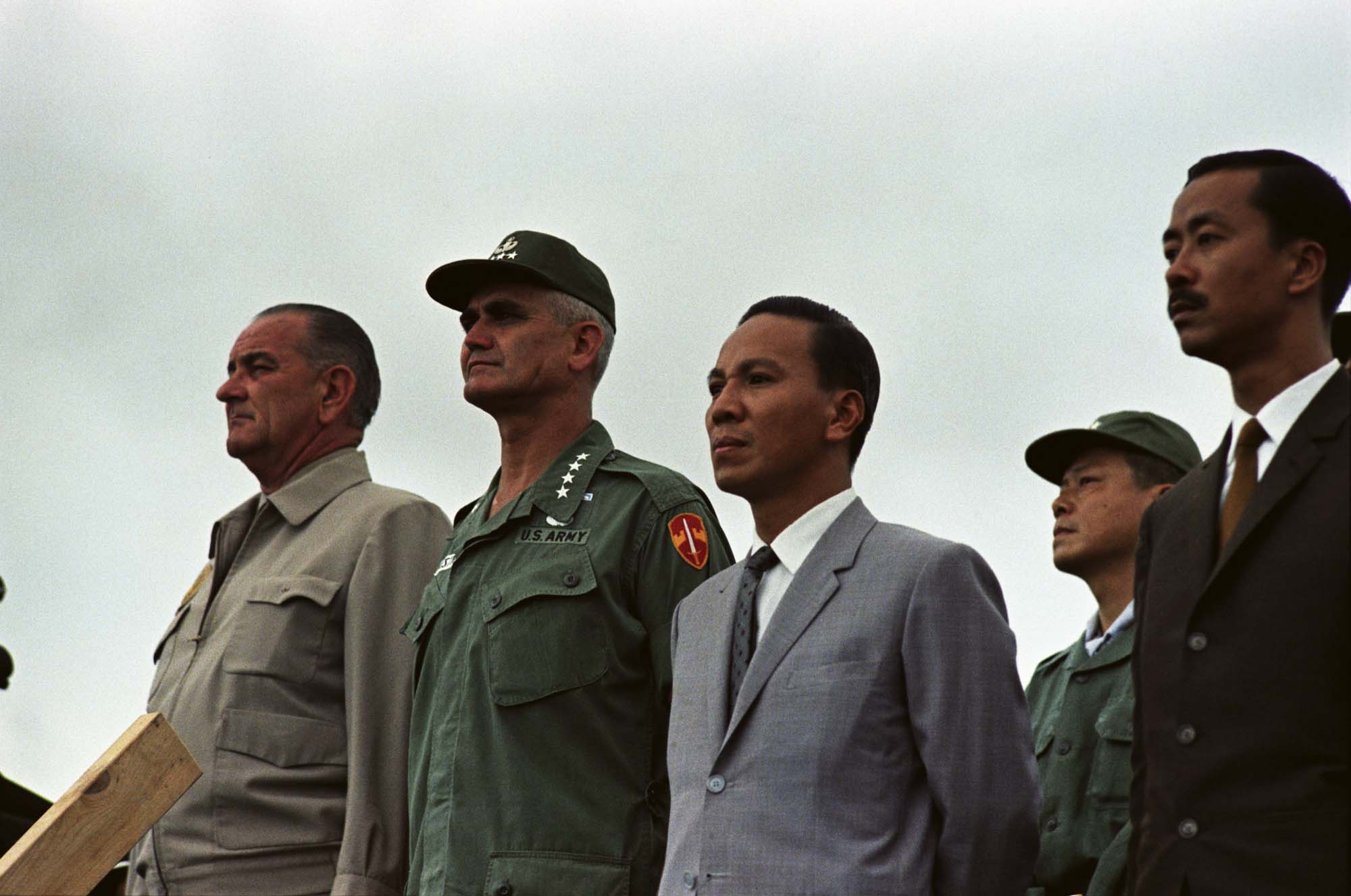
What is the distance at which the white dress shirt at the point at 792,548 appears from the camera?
14.5 ft

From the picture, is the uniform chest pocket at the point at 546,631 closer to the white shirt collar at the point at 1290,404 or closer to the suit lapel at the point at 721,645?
the suit lapel at the point at 721,645

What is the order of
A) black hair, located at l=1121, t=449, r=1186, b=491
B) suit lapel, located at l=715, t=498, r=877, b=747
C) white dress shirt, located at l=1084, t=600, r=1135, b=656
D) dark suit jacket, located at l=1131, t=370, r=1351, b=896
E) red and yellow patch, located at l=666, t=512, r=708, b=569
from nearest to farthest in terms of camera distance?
dark suit jacket, located at l=1131, t=370, r=1351, b=896 → suit lapel, located at l=715, t=498, r=877, b=747 → red and yellow patch, located at l=666, t=512, r=708, b=569 → white dress shirt, located at l=1084, t=600, r=1135, b=656 → black hair, located at l=1121, t=449, r=1186, b=491

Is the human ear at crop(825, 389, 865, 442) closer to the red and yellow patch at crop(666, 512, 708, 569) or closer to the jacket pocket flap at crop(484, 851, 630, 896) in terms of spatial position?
the red and yellow patch at crop(666, 512, 708, 569)

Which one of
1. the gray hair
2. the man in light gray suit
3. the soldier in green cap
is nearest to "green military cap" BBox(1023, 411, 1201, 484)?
the soldier in green cap

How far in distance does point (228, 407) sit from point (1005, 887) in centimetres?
332

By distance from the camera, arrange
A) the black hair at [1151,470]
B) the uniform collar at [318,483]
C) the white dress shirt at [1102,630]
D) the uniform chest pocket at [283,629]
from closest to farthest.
Answer: the uniform chest pocket at [283,629] < the white dress shirt at [1102,630] < the uniform collar at [318,483] < the black hair at [1151,470]

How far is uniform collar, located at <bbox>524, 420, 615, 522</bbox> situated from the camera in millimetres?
5234

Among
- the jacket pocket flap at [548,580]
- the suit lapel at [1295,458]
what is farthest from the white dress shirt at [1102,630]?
the suit lapel at [1295,458]

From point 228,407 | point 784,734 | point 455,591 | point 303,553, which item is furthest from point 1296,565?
point 228,407

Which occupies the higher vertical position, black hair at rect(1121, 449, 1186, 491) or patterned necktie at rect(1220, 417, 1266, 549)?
black hair at rect(1121, 449, 1186, 491)

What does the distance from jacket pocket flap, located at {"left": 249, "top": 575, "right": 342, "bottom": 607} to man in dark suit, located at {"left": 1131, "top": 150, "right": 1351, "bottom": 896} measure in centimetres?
261

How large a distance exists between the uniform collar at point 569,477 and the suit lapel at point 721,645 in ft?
2.47

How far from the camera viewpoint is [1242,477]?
146 inches

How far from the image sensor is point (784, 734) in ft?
13.4
